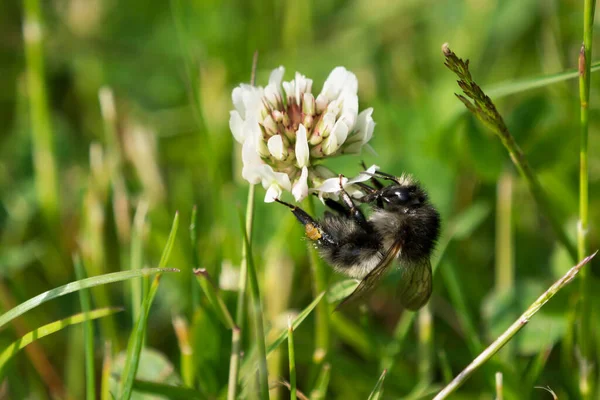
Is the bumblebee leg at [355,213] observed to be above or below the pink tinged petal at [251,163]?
below

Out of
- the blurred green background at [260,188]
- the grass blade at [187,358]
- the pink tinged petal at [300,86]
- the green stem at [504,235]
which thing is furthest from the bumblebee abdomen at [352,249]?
the green stem at [504,235]

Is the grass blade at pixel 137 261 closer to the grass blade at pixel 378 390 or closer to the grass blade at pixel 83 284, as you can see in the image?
the grass blade at pixel 83 284

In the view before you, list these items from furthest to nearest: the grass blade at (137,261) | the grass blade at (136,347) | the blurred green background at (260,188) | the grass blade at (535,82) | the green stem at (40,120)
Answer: the green stem at (40,120) → the blurred green background at (260,188) → the grass blade at (137,261) → the grass blade at (535,82) → the grass blade at (136,347)

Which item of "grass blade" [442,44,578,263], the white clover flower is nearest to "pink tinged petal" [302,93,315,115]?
the white clover flower

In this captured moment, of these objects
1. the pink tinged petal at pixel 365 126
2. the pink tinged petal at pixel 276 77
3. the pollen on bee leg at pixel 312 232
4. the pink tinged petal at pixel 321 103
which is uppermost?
the pink tinged petal at pixel 276 77

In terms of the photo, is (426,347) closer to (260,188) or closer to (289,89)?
(289,89)

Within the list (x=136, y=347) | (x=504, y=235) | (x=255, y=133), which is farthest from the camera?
(x=504, y=235)

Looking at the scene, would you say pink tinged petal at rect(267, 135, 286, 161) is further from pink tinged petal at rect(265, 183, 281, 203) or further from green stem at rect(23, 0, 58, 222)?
green stem at rect(23, 0, 58, 222)

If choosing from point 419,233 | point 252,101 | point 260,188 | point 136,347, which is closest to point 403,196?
point 419,233
